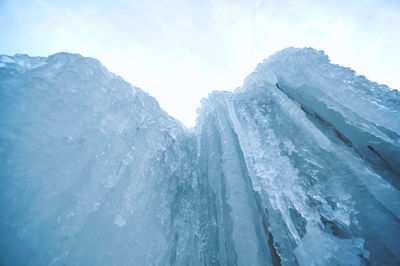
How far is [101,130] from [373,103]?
21.7 feet

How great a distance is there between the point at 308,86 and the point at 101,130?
5987 mm

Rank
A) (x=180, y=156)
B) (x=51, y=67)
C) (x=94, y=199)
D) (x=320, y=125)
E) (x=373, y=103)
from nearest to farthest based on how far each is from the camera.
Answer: (x=373, y=103) → (x=320, y=125) → (x=94, y=199) → (x=51, y=67) → (x=180, y=156)

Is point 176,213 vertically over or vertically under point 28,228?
over

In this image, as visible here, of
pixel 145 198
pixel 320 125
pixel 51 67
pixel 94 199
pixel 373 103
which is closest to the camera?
pixel 373 103

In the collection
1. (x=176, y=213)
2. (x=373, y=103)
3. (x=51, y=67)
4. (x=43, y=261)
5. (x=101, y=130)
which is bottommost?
(x=43, y=261)

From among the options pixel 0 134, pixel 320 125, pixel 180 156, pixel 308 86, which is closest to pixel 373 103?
pixel 320 125

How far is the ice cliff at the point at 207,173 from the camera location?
2719 millimetres

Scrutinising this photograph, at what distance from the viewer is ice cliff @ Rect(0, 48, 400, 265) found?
2.72 m

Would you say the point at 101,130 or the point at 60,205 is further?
the point at 101,130

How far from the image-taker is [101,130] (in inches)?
196

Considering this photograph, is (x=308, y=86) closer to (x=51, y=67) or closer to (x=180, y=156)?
(x=180, y=156)

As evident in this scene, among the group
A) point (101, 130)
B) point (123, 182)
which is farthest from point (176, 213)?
point (101, 130)

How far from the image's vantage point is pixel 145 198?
540cm

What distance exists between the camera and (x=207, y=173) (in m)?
5.53
